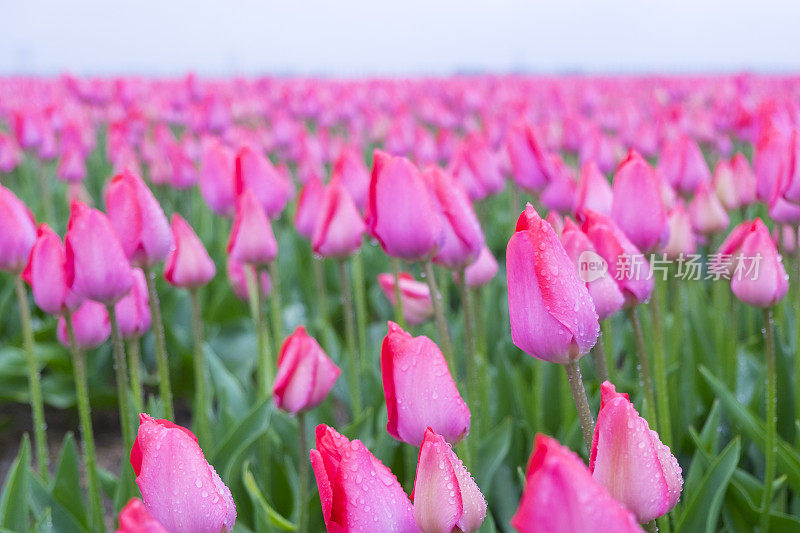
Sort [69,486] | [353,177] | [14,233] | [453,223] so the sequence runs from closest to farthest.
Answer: [453,223] < [14,233] < [69,486] < [353,177]

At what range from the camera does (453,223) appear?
3.99ft

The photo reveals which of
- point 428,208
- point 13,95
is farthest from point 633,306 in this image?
point 13,95

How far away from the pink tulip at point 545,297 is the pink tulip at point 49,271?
0.75 m

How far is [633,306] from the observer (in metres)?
1.08

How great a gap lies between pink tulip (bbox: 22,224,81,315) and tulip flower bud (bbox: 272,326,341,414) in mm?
355

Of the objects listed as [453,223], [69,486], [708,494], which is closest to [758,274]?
[708,494]

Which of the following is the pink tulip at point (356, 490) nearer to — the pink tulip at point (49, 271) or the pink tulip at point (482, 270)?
the pink tulip at point (49, 271)

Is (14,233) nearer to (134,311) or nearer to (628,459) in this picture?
(134,311)

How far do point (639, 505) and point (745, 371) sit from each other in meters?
1.52

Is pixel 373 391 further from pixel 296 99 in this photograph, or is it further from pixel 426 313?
pixel 296 99

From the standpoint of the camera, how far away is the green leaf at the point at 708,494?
1.21m

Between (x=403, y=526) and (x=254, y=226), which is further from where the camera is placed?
(x=254, y=226)

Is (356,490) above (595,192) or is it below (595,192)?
below

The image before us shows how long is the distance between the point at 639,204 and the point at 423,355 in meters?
0.57
